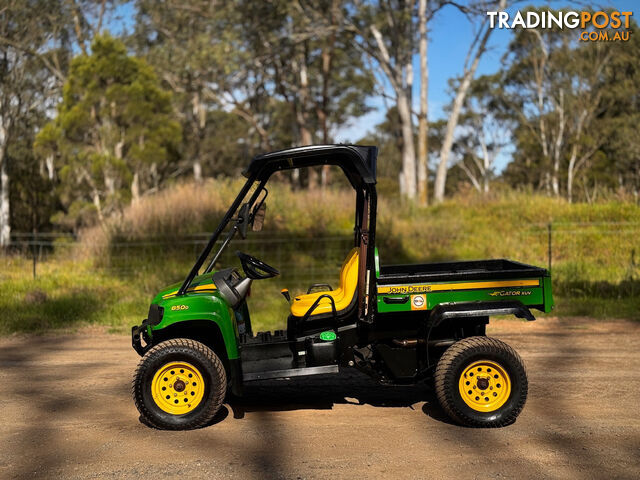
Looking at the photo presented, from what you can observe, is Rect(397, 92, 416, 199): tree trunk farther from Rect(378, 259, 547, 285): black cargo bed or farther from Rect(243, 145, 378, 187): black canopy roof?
Rect(243, 145, 378, 187): black canopy roof

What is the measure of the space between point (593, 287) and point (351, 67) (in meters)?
29.2

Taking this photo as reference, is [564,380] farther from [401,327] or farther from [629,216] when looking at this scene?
[629,216]

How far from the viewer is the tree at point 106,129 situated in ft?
83.8

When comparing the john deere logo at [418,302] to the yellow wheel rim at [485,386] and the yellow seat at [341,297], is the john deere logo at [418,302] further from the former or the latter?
the yellow wheel rim at [485,386]

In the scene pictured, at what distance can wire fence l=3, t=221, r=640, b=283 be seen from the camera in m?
15.1

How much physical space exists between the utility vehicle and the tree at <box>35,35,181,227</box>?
67.9ft

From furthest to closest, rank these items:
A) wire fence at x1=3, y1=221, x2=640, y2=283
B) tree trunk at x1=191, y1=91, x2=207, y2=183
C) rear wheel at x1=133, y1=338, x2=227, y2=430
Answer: tree trunk at x1=191, y1=91, x2=207, y2=183
wire fence at x1=3, y1=221, x2=640, y2=283
rear wheel at x1=133, y1=338, x2=227, y2=430

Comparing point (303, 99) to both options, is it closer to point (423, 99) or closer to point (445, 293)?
point (423, 99)

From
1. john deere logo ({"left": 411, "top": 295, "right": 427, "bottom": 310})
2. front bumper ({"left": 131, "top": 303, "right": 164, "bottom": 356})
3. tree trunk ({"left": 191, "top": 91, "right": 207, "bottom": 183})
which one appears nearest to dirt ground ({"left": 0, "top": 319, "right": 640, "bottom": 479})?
front bumper ({"left": 131, "top": 303, "right": 164, "bottom": 356})

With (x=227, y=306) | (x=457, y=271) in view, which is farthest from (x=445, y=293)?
(x=227, y=306)

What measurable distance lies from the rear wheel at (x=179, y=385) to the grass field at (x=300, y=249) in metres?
5.16

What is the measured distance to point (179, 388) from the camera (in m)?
5.25

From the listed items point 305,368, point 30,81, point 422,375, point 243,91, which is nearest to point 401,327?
point 422,375

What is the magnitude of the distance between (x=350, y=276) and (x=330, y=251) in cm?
1086
